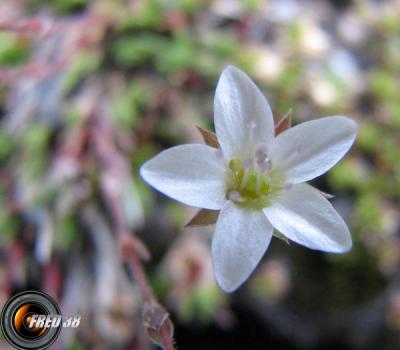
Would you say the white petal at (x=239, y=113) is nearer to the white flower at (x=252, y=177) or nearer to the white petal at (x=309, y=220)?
the white flower at (x=252, y=177)

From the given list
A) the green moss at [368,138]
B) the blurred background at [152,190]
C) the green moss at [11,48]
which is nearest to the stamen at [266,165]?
the blurred background at [152,190]

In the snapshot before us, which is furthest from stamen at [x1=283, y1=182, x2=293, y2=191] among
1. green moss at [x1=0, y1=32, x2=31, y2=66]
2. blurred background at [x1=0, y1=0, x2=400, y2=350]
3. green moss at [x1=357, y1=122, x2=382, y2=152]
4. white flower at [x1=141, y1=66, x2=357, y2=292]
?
green moss at [x1=357, y1=122, x2=382, y2=152]

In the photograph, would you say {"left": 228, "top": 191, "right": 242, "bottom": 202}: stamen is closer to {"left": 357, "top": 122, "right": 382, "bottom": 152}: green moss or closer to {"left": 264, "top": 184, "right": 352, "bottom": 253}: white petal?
{"left": 264, "top": 184, "right": 352, "bottom": 253}: white petal

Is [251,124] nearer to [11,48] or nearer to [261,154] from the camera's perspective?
[261,154]

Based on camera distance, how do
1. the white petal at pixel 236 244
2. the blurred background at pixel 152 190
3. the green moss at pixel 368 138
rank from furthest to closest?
the green moss at pixel 368 138 → the blurred background at pixel 152 190 → the white petal at pixel 236 244

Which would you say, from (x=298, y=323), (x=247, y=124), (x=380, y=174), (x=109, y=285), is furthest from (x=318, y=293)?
(x=247, y=124)

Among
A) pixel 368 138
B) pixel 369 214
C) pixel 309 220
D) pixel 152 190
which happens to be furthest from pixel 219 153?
pixel 368 138

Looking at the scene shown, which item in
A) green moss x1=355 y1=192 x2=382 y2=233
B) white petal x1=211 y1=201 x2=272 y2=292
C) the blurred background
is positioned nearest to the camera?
white petal x1=211 y1=201 x2=272 y2=292
